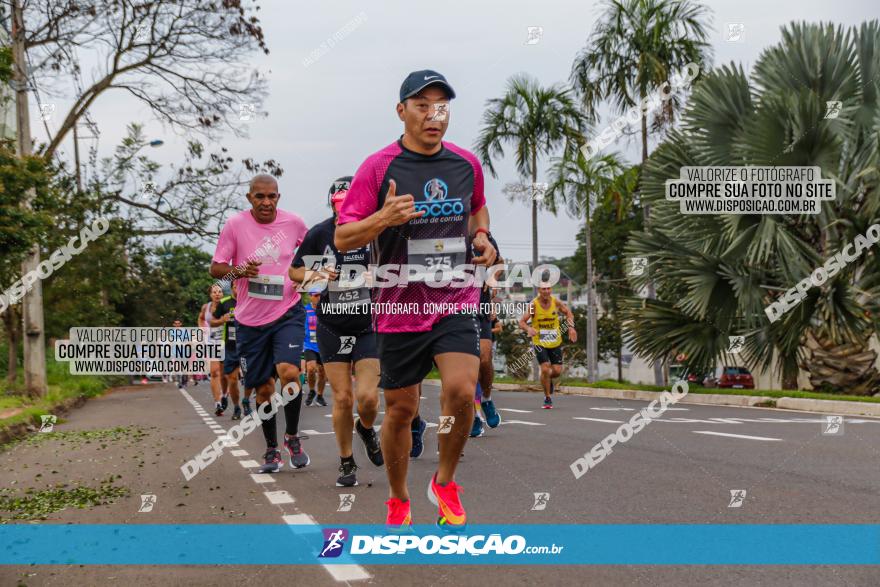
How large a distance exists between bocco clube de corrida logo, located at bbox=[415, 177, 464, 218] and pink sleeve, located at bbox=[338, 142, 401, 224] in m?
0.23

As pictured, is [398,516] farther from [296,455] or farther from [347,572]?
[296,455]

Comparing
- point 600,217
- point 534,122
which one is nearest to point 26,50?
point 534,122

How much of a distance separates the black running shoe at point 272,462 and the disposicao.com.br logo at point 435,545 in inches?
141

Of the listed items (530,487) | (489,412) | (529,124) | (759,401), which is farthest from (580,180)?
(530,487)

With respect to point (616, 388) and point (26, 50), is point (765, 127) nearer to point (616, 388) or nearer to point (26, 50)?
point (616, 388)

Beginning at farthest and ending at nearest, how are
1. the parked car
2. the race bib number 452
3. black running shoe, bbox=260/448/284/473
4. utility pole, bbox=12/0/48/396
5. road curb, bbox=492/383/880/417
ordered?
1. the parked car
2. utility pole, bbox=12/0/48/396
3. road curb, bbox=492/383/880/417
4. black running shoe, bbox=260/448/284/473
5. the race bib number 452

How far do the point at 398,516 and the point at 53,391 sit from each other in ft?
67.3

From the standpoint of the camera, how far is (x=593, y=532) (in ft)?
18.4

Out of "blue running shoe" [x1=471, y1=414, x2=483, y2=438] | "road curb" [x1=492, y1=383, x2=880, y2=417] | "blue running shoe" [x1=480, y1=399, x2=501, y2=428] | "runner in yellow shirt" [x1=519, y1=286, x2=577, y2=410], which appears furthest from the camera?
"runner in yellow shirt" [x1=519, y1=286, x2=577, y2=410]

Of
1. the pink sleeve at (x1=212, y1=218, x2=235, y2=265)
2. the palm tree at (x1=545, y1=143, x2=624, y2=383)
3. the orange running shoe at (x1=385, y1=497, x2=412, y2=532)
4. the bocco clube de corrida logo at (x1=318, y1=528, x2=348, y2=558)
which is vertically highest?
the palm tree at (x1=545, y1=143, x2=624, y2=383)

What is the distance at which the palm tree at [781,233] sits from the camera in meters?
17.2

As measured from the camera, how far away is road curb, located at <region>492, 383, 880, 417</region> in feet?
53.2

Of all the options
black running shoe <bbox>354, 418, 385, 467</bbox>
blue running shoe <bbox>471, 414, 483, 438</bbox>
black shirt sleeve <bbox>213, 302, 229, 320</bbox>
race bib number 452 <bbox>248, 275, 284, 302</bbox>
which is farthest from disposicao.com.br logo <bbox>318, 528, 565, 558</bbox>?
black shirt sleeve <bbox>213, 302, 229, 320</bbox>

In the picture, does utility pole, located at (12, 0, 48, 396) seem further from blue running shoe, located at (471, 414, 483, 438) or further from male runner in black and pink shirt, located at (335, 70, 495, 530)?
male runner in black and pink shirt, located at (335, 70, 495, 530)
